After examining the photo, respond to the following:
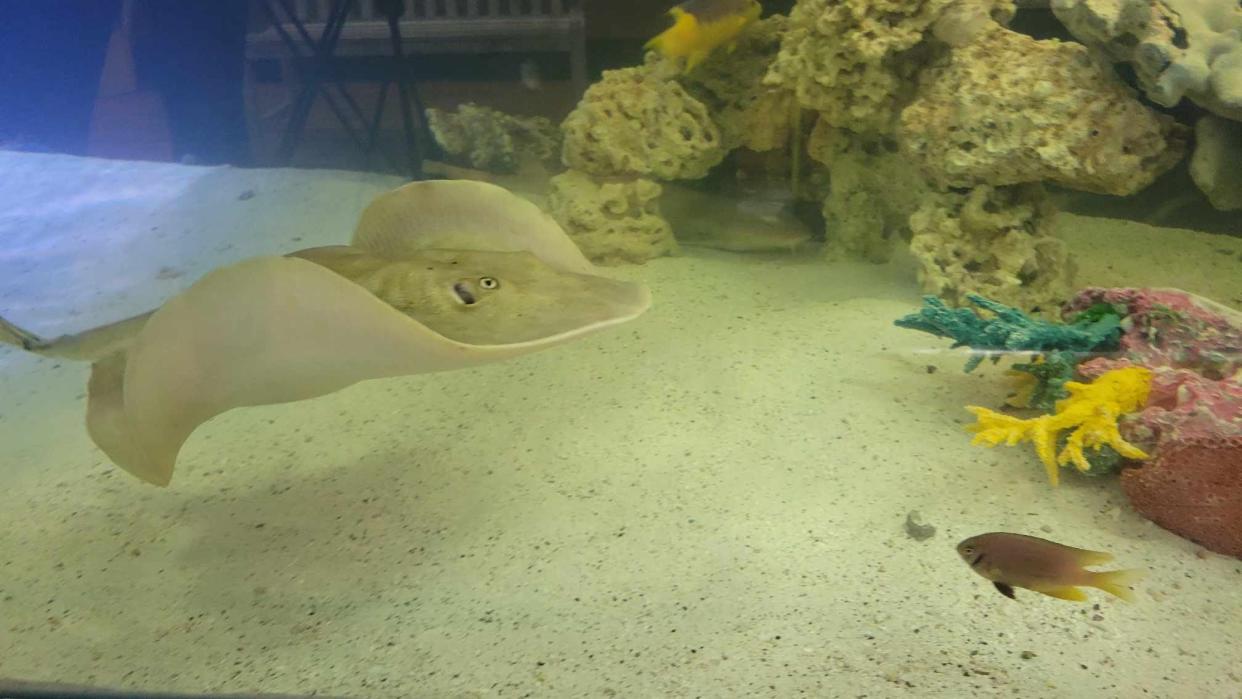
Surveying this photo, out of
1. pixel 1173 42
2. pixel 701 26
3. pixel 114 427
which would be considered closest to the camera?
pixel 114 427

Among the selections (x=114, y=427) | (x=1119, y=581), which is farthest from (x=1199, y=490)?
Answer: (x=114, y=427)

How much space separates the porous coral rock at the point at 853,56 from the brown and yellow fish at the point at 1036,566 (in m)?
2.58

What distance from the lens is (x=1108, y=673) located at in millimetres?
1440

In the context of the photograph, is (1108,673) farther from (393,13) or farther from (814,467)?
(393,13)

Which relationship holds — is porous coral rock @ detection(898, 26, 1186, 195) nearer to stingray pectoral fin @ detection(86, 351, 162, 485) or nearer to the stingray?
Answer: the stingray

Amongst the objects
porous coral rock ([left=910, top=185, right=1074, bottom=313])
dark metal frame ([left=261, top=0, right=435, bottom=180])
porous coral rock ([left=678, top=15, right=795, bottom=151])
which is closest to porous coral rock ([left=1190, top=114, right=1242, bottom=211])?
porous coral rock ([left=910, top=185, right=1074, bottom=313])

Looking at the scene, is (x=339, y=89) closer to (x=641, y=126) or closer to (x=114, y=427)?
(x=641, y=126)

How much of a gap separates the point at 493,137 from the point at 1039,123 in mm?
3367


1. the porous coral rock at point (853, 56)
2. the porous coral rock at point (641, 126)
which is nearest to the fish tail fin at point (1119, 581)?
the porous coral rock at point (853, 56)

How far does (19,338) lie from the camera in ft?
6.61

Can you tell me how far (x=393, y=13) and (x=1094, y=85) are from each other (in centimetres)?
325

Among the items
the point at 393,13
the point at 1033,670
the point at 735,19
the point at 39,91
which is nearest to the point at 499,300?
the point at 1033,670

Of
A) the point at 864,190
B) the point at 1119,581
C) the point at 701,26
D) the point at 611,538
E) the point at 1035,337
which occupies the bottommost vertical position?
the point at 611,538

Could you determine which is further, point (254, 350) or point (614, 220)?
point (614, 220)
